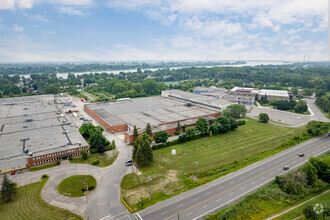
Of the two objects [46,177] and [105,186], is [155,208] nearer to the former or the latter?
[105,186]

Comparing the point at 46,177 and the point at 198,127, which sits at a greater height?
the point at 198,127

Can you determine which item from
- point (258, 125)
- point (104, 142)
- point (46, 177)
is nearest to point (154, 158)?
point (104, 142)

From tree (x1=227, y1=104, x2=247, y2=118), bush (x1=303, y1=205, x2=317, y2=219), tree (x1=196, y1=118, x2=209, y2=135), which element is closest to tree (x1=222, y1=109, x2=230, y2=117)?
tree (x1=227, y1=104, x2=247, y2=118)

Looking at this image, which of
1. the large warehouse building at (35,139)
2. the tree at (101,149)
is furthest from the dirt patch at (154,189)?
the large warehouse building at (35,139)

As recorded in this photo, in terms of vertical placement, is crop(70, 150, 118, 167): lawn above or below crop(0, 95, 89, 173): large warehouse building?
below

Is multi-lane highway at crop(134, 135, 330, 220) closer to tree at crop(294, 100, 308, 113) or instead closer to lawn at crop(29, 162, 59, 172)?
lawn at crop(29, 162, 59, 172)
